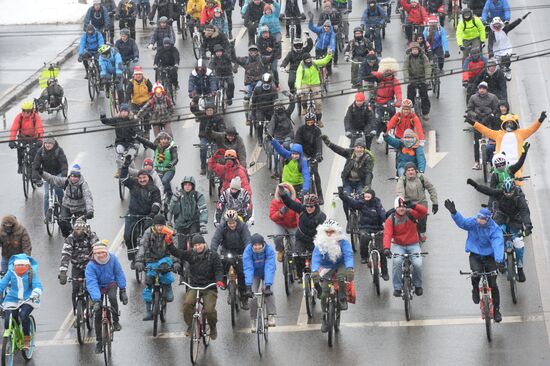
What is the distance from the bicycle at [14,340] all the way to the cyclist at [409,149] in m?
7.91

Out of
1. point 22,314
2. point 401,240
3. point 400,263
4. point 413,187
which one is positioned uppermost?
Result: point 413,187

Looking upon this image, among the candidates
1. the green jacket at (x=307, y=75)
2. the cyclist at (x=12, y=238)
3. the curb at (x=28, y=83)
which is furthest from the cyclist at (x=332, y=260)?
the curb at (x=28, y=83)

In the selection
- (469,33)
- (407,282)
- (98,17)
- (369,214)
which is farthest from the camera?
(98,17)

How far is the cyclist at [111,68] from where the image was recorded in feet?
129

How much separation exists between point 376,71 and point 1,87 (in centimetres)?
1042

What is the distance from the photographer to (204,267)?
2522 centimetres

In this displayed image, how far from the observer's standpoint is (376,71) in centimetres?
3716

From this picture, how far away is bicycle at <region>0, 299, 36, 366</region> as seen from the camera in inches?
974

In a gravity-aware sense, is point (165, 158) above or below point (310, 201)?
above

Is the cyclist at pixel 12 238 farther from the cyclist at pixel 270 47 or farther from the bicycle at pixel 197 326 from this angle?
the cyclist at pixel 270 47

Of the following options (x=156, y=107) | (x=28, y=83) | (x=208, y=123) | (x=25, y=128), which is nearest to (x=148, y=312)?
(x=208, y=123)

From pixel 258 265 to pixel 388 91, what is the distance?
10880mm

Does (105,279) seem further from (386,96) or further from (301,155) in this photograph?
(386,96)

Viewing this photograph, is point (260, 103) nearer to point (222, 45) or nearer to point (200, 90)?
point (200, 90)
